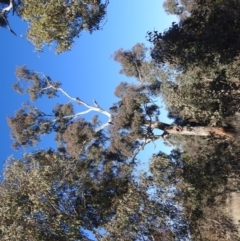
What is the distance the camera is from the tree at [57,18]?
652 inches

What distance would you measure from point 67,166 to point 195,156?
8514 mm

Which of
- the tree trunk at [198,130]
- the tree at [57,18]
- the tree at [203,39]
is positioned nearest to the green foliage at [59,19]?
the tree at [57,18]

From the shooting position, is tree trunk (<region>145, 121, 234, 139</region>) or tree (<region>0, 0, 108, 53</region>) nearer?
tree (<region>0, 0, 108, 53</region>)

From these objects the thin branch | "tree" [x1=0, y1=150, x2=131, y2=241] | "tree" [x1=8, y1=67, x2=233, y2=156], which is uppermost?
"tree" [x1=8, y1=67, x2=233, y2=156]

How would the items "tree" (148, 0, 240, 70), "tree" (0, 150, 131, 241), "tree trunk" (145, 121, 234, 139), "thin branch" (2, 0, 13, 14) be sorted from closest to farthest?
"tree" (0, 150, 131, 241), "thin branch" (2, 0, 13, 14), "tree" (148, 0, 240, 70), "tree trunk" (145, 121, 234, 139)

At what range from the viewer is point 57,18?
55.6 feet

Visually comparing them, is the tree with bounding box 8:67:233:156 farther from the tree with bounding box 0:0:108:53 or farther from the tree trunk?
the tree with bounding box 0:0:108:53

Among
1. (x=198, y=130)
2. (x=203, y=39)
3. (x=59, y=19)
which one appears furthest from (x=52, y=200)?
(x=198, y=130)

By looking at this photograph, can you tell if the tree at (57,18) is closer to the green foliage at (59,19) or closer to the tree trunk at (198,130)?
the green foliage at (59,19)

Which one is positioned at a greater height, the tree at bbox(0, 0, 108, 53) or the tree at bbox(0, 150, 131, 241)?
the tree at bbox(0, 0, 108, 53)

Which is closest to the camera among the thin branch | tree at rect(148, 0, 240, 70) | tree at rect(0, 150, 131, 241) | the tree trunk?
tree at rect(0, 150, 131, 241)

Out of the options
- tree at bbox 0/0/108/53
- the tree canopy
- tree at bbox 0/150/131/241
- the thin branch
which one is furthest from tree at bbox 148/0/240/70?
the thin branch

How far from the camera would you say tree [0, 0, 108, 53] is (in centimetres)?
1656

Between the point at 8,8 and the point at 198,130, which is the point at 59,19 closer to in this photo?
the point at 8,8
